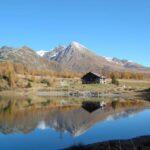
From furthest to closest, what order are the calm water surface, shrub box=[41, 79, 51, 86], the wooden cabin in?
the wooden cabin → shrub box=[41, 79, 51, 86] → the calm water surface

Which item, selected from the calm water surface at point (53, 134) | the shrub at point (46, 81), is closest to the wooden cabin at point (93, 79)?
the shrub at point (46, 81)

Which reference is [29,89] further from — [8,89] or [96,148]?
[96,148]

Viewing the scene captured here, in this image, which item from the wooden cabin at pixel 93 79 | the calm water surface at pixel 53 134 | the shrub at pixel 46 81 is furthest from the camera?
the wooden cabin at pixel 93 79

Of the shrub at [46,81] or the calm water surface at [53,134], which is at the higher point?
the shrub at [46,81]

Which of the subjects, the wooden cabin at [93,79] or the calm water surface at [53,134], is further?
the wooden cabin at [93,79]

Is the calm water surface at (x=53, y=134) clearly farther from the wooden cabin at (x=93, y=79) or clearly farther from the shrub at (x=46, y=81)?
the wooden cabin at (x=93, y=79)

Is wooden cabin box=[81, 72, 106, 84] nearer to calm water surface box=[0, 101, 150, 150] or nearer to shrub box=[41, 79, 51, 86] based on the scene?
shrub box=[41, 79, 51, 86]

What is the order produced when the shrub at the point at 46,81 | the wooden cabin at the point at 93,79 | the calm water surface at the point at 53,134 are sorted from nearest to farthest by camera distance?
the calm water surface at the point at 53,134 → the shrub at the point at 46,81 → the wooden cabin at the point at 93,79

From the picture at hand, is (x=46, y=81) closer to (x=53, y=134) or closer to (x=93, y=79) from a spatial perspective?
(x=93, y=79)

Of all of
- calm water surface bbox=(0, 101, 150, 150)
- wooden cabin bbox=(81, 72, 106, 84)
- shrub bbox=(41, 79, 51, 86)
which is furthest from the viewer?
wooden cabin bbox=(81, 72, 106, 84)

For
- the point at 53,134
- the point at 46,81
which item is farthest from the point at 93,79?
the point at 53,134

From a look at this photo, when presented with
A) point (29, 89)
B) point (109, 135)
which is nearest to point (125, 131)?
point (109, 135)

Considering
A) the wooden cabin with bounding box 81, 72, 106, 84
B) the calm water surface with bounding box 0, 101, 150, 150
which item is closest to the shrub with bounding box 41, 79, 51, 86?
the wooden cabin with bounding box 81, 72, 106, 84

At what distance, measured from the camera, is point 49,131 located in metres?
42.3
